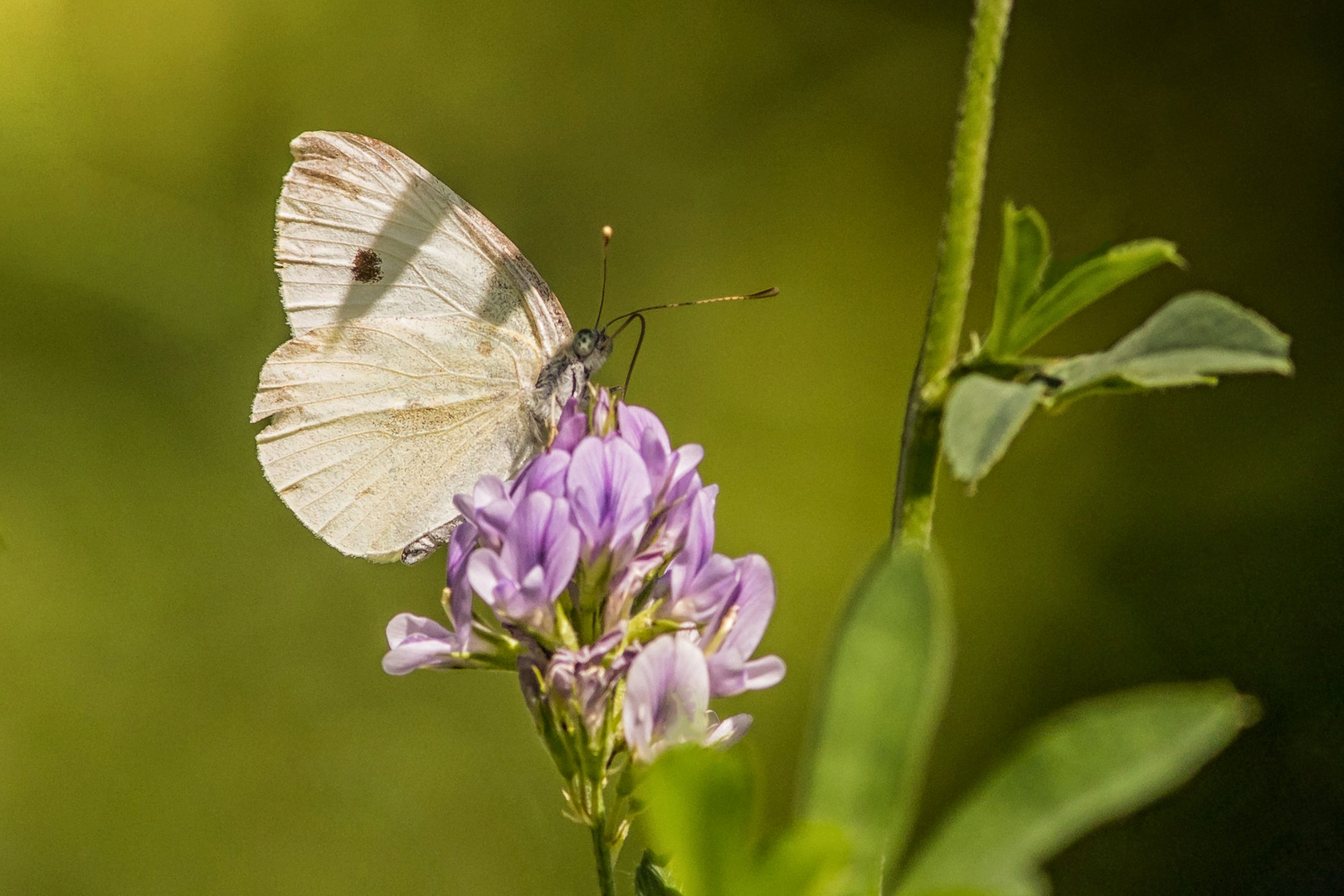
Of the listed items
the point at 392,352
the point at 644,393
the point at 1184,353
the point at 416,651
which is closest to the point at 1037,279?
the point at 1184,353

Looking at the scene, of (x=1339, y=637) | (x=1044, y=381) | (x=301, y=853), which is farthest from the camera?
(x=301, y=853)

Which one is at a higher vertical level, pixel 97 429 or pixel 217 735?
pixel 97 429

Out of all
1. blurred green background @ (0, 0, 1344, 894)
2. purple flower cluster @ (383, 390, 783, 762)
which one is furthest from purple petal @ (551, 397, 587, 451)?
blurred green background @ (0, 0, 1344, 894)

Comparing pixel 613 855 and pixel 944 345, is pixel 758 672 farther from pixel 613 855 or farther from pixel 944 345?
pixel 944 345

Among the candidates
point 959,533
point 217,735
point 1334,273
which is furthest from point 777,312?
point 217,735

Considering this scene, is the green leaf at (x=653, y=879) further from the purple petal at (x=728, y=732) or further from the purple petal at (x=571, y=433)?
the purple petal at (x=571, y=433)

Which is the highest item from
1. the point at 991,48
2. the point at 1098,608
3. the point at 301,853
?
the point at 991,48
